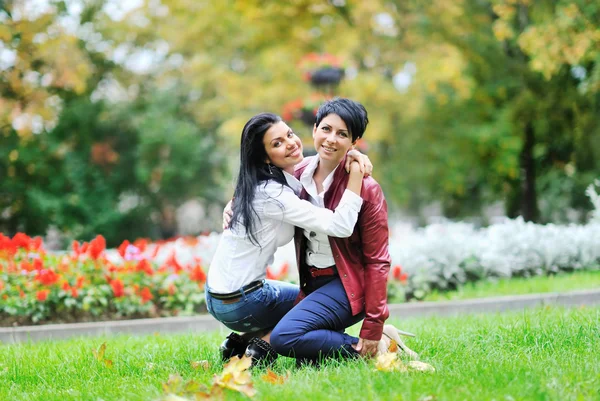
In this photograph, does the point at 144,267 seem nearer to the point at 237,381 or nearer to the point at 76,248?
the point at 76,248

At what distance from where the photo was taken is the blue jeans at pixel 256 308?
3598 mm

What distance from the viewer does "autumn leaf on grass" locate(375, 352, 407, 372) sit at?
121 inches

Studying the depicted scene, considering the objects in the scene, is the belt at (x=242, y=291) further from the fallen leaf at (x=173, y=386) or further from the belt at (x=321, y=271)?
the fallen leaf at (x=173, y=386)

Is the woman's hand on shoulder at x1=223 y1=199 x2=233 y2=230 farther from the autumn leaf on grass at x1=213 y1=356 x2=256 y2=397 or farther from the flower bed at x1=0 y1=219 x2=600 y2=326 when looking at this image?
the flower bed at x1=0 y1=219 x2=600 y2=326

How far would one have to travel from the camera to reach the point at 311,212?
3.36 metres

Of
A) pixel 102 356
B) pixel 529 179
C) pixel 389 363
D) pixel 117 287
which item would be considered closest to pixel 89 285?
A: pixel 117 287

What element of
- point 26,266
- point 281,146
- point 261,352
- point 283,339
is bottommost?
point 261,352

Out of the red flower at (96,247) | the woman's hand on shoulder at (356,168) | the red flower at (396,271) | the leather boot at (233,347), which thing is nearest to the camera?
the woman's hand on shoulder at (356,168)

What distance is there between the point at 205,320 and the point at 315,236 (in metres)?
2.49

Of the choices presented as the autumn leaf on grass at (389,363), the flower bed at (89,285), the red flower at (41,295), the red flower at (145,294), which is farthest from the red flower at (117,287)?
→ the autumn leaf on grass at (389,363)

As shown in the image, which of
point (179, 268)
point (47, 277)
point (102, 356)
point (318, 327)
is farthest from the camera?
point (179, 268)

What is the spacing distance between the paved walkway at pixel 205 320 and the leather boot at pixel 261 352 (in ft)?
6.44

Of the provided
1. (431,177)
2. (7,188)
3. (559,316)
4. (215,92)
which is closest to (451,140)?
(431,177)

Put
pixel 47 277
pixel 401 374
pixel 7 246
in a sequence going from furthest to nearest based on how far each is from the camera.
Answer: pixel 7 246
pixel 47 277
pixel 401 374
